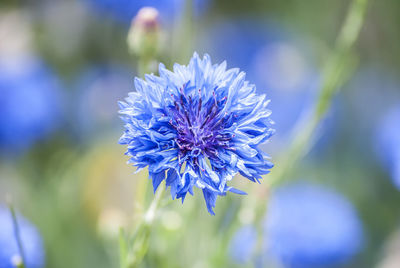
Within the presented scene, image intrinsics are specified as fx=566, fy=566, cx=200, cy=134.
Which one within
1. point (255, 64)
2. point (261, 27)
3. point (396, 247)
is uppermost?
point (261, 27)

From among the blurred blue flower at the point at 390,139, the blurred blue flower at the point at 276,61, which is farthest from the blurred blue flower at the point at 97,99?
the blurred blue flower at the point at 390,139

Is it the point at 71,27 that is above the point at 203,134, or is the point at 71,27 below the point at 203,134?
above

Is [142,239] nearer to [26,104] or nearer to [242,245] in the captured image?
[242,245]

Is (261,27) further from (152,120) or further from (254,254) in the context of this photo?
(152,120)

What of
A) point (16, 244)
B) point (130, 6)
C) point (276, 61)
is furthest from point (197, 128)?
point (276, 61)

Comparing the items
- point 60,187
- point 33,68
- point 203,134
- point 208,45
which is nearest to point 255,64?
point 208,45

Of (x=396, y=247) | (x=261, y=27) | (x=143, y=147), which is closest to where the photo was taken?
(x=143, y=147)
